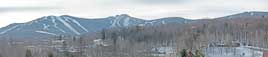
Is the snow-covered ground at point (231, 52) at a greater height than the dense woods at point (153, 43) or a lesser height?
greater

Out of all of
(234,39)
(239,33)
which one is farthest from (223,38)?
(239,33)

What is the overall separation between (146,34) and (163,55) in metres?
28.1

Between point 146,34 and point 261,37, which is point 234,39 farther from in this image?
point 146,34

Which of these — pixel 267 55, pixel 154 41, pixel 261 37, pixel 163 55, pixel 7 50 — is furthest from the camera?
pixel 154 41

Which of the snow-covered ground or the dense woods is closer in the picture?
the snow-covered ground

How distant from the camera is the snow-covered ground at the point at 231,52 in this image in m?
72.4

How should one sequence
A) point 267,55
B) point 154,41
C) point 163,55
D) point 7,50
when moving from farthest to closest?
point 154,41 → point 163,55 → point 7,50 → point 267,55

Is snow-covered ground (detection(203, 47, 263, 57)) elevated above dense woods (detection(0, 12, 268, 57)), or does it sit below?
above

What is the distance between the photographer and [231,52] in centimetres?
7544

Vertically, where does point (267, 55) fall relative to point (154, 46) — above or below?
above

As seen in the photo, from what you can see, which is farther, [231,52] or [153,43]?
[153,43]

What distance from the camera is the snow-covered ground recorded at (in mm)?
72450

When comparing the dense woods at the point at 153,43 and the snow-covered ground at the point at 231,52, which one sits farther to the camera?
the dense woods at the point at 153,43

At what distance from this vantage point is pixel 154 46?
→ 104m
